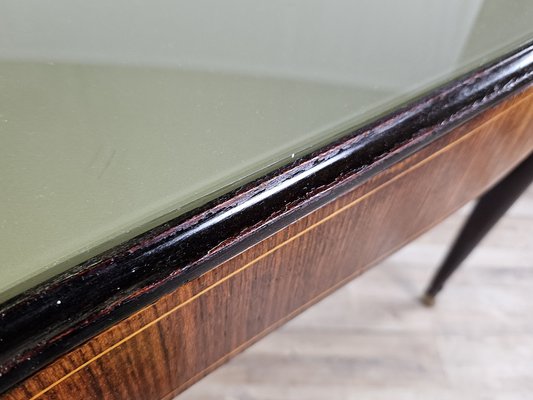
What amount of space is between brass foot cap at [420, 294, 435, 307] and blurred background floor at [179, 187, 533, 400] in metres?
0.01

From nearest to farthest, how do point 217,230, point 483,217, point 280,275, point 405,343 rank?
1. point 217,230
2. point 280,275
3. point 483,217
4. point 405,343

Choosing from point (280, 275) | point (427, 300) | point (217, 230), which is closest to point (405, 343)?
point (427, 300)

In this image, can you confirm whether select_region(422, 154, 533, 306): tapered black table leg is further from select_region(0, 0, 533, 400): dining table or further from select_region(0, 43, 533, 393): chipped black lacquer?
select_region(0, 43, 533, 393): chipped black lacquer

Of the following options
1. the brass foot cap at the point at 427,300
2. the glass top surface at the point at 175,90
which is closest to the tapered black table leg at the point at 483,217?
the brass foot cap at the point at 427,300

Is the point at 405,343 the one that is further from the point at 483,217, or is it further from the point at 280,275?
the point at 280,275

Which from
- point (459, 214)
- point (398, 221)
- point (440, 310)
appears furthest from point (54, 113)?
point (459, 214)

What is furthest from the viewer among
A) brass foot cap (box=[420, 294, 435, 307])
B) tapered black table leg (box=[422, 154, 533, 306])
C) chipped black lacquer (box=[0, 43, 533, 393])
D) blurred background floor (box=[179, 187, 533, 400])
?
brass foot cap (box=[420, 294, 435, 307])

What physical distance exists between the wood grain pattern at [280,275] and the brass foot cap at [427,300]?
49 centimetres

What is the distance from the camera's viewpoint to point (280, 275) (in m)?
0.45

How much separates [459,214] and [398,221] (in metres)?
0.78

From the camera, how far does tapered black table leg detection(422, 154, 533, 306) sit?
74 centimetres

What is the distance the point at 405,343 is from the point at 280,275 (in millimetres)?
642

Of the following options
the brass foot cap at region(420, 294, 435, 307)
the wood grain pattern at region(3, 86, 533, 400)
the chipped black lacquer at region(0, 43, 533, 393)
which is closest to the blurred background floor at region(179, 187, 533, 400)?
the brass foot cap at region(420, 294, 435, 307)

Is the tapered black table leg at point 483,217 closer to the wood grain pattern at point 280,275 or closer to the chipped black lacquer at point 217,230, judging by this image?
the wood grain pattern at point 280,275
